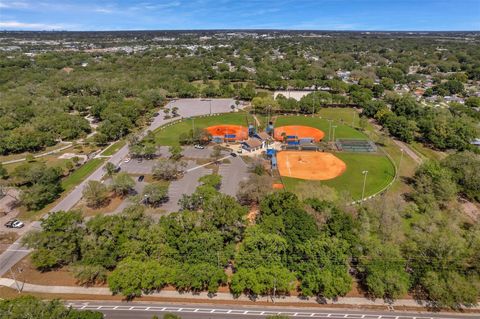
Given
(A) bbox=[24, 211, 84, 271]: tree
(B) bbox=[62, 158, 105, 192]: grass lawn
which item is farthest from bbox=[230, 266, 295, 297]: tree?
(B) bbox=[62, 158, 105, 192]: grass lawn

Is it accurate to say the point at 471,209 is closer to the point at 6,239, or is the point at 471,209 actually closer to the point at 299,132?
the point at 299,132

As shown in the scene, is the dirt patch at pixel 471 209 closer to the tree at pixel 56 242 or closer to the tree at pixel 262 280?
the tree at pixel 262 280

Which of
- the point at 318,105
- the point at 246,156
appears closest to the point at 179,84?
the point at 318,105

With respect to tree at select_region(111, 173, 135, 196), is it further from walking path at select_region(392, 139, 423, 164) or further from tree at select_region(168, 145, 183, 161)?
walking path at select_region(392, 139, 423, 164)

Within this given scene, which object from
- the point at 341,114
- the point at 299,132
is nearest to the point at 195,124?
the point at 299,132

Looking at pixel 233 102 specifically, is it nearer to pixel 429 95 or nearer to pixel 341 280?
pixel 429 95

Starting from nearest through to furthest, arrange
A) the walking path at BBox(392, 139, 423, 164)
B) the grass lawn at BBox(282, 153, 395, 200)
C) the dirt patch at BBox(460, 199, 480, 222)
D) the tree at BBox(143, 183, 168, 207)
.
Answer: the dirt patch at BBox(460, 199, 480, 222) < the tree at BBox(143, 183, 168, 207) < the grass lawn at BBox(282, 153, 395, 200) < the walking path at BBox(392, 139, 423, 164)
